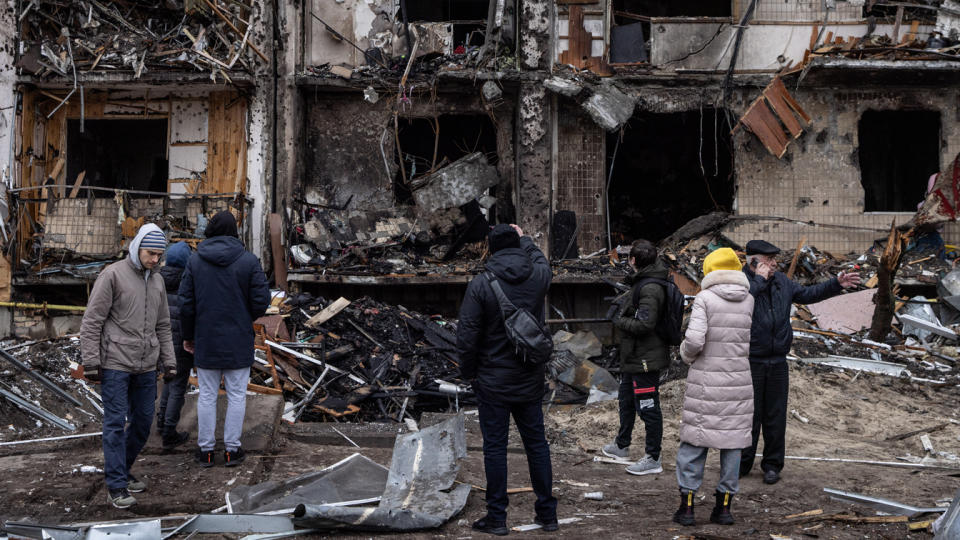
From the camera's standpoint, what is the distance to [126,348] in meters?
5.15

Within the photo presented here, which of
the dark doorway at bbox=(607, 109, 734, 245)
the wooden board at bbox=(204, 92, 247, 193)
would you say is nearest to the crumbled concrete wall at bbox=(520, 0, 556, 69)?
the dark doorway at bbox=(607, 109, 734, 245)

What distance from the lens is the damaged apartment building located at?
1354 cm

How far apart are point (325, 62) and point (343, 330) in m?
6.18

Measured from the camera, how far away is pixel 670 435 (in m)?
7.85

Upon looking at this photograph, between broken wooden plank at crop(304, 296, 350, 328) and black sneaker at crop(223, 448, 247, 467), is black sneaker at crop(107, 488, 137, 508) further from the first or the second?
broken wooden plank at crop(304, 296, 350, 328)

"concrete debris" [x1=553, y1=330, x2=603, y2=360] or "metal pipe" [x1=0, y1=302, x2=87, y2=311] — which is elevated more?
"metal pipe" [x1=0, y1=302, x2=87, y2=311]

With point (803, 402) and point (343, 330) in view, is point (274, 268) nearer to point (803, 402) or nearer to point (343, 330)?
point (343, 330)

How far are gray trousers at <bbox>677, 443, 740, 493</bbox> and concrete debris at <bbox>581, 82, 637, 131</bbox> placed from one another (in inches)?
382

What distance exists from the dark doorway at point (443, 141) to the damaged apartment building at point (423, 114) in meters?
0.25

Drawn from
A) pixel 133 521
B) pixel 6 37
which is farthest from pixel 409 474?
pixel 6 37

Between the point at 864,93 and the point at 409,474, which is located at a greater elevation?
the point at 864,93

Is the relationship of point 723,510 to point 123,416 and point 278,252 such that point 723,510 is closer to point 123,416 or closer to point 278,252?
point 123,416

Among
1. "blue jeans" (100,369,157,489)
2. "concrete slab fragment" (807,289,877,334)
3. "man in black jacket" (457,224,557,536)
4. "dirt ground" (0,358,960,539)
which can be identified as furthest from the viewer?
"concrete slab fragment" (807,289,877,334)

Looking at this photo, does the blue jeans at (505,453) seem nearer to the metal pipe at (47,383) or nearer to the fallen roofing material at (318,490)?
the fallen roofing material at (318,490)
